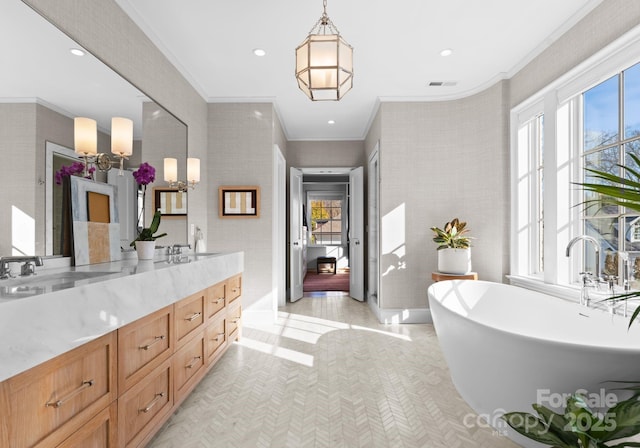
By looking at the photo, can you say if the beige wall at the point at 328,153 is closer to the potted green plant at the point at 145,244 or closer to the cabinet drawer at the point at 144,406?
the potted green plant at the point at 145,244

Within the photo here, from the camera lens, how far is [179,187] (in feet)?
10.5

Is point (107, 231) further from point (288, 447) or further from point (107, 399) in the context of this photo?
point (288, 447)

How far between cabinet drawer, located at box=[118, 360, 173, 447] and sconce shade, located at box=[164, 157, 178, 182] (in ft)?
5.46

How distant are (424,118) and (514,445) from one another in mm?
3298

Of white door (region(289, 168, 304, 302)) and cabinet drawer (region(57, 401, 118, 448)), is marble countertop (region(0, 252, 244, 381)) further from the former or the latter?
white door (region(289, 168, 304, 302))

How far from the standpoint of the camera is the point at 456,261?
3453mm

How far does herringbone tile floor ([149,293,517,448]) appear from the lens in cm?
186

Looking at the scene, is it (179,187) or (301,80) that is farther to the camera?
(179,187)

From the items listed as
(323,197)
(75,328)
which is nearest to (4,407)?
(75,328)

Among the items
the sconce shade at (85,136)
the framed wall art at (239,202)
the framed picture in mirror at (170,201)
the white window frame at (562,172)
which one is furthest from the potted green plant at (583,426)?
the framed wall art at (239,202)

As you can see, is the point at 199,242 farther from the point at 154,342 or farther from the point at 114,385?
the point at 114,385

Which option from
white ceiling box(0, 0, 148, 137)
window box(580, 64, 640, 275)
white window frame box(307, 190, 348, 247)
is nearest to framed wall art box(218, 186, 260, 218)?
white ceiling box(0, 0, 148, 137)

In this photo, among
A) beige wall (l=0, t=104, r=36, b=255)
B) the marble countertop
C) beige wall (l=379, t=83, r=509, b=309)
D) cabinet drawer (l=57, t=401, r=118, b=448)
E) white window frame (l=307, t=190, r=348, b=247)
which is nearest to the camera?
the marble countertop

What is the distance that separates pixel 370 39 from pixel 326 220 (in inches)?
244
